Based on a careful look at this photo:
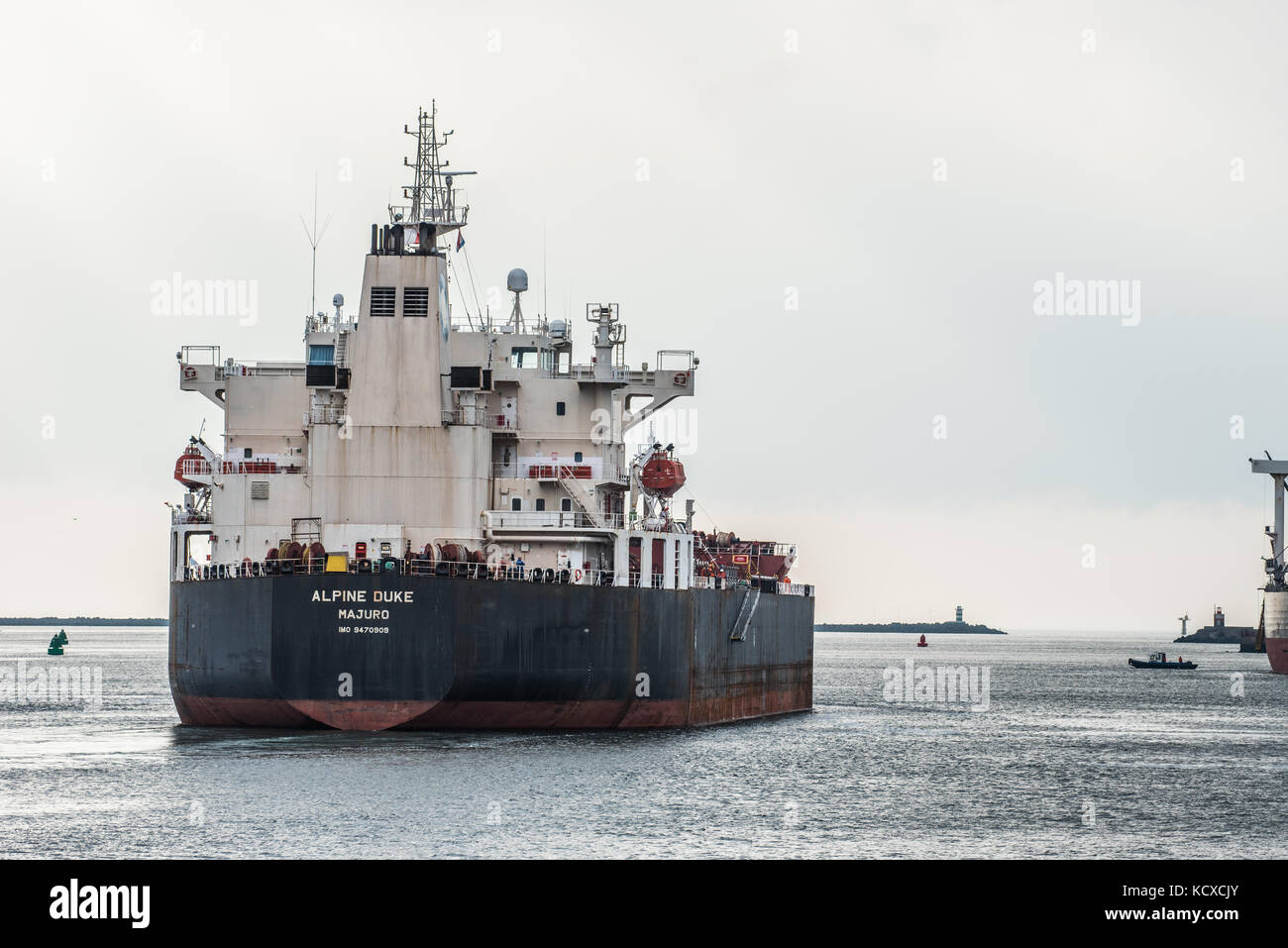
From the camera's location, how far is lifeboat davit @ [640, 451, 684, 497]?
174 ft

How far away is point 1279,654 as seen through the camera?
113125 mm

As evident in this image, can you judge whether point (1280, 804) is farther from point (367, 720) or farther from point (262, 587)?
point (262, 587)

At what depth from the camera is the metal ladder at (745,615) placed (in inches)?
2292

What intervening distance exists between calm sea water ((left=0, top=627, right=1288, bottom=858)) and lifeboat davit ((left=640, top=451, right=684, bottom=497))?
7008mm

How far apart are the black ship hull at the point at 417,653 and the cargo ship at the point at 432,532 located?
Result: 0.17ft
